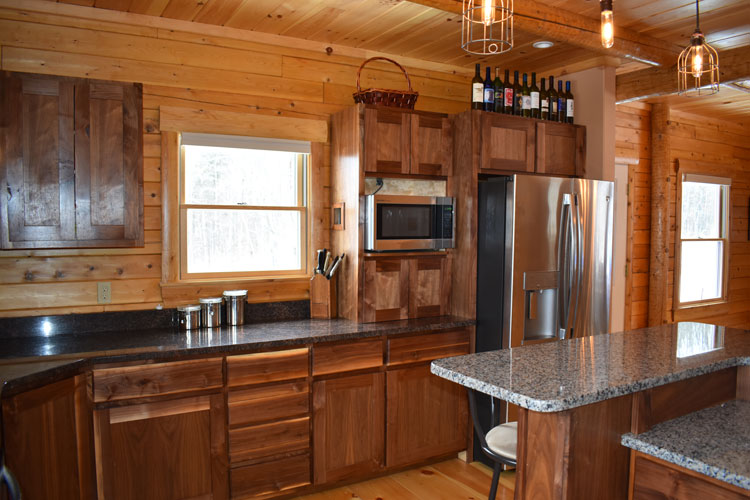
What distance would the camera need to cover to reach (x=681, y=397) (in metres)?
1.86

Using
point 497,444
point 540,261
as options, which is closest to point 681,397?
point 497,444

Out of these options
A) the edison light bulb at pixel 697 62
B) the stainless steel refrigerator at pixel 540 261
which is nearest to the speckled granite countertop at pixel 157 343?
the stainless steel refrigerator at pixel 540 261

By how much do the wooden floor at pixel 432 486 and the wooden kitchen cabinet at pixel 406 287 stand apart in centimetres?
91

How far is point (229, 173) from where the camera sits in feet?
10.8

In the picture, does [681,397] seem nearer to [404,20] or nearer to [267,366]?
[267,366]

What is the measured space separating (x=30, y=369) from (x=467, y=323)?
2241mm

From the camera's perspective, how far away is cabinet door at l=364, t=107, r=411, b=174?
320cm

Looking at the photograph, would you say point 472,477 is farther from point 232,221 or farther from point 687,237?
point 687,237

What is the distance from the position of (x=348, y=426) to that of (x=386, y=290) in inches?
31.3

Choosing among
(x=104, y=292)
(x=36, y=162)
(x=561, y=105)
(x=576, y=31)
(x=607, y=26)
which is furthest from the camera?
(x=561, y=105)

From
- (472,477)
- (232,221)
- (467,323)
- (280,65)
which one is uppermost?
(280,65)

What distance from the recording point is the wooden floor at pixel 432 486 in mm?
2959

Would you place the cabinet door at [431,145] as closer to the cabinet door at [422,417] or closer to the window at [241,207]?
the window at [241,207]

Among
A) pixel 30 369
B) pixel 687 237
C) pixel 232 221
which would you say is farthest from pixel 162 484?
pixel 687 237
